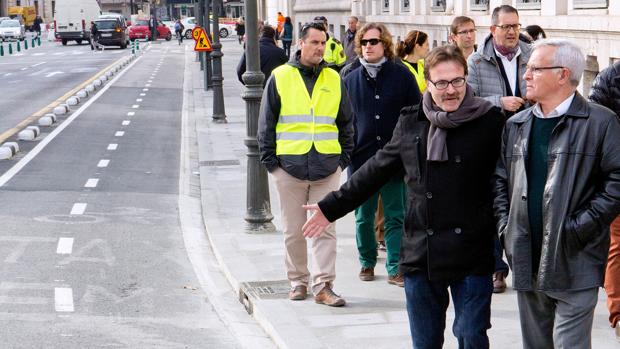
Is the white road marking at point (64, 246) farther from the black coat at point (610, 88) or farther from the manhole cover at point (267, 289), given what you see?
the black coat at point (610, 88)

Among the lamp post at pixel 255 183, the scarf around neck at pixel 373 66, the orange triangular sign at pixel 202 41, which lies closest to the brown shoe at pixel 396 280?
the scarf around neck at pixel 373 66

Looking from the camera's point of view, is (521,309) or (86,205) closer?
(521,309)

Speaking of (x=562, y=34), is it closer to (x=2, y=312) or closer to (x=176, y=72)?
(x=2, y=312)

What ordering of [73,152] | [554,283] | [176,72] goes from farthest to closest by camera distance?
1. [176,72]
2. [73,152]
3. [554,283]

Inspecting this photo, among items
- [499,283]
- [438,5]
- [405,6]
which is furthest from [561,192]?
[405,6]

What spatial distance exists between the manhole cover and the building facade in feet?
16.3

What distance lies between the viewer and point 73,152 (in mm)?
18969

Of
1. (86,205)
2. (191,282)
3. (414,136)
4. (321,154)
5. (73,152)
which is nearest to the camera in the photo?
(414,136)

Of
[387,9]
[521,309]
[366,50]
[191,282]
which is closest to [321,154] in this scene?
[366,50]

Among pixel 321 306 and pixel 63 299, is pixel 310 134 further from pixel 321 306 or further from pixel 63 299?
pixel 63 299

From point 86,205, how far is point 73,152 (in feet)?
18.7

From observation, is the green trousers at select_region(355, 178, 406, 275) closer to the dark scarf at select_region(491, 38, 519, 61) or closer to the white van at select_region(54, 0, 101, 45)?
the dark scarf at select_region(491, 38, 519, 61)

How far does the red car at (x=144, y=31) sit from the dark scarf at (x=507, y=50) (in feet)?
270

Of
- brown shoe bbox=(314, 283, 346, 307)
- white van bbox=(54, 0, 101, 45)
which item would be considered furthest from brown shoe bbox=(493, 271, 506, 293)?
white van bbox=(54, 0, 101, 45)
